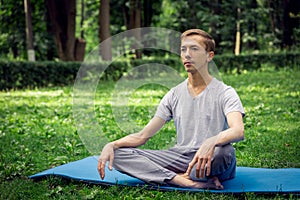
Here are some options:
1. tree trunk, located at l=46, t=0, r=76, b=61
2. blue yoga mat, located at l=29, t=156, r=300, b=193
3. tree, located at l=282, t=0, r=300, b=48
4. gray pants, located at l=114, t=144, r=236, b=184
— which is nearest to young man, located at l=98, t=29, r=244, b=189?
gray pants, located at l=114, t=144, r=236, b=184

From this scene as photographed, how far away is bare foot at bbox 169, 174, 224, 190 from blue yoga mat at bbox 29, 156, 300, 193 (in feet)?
0.15

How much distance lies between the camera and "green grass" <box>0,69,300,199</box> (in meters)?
4.06

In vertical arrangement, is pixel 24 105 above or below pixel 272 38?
below

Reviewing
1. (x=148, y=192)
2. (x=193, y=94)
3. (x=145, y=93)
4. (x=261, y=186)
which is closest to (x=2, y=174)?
(x=148, y=192)

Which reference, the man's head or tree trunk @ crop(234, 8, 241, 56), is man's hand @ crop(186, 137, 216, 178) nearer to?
the man's head

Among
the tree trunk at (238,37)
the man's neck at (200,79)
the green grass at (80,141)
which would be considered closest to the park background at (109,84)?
the green grass at (80,141)

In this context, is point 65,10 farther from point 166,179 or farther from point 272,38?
point 166,179

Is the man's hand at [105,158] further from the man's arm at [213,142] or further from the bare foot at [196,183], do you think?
the man's arm at [213,142]

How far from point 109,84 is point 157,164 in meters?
11.7

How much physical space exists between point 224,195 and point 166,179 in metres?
0.49

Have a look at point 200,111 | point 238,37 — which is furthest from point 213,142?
point 238,37

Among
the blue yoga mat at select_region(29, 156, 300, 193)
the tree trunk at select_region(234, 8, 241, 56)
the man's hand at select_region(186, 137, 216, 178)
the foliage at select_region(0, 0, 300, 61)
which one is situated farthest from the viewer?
the tree trunk at select_region(234, 8, 241, 56)

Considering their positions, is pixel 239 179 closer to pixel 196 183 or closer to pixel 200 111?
pixel 196 183

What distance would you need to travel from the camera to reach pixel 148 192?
12.8 ft
